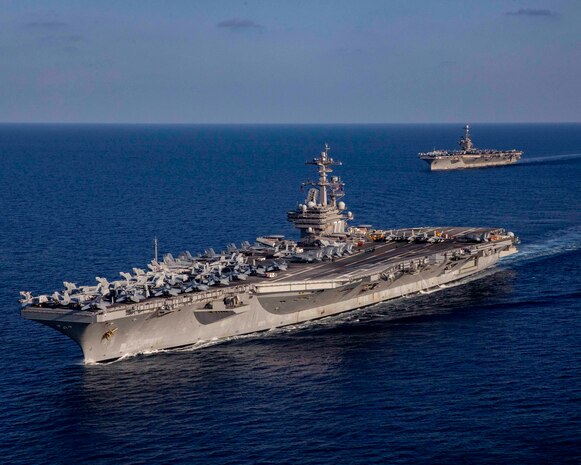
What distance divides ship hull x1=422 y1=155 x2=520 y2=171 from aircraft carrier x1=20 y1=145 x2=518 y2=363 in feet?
199

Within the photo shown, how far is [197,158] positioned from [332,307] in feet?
349

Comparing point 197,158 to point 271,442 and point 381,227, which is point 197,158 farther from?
point 271,442

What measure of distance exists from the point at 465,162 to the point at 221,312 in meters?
87.0

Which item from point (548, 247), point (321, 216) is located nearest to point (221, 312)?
point (321, 216)

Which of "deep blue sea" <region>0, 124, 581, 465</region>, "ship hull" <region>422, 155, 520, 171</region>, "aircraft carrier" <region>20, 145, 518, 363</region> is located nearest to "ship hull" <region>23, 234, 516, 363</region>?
"aircraft carrier" <region>20, 145, 518, 363</region>

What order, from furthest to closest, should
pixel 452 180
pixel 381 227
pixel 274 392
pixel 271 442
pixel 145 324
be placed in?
pixel 452 180
pixel 381 227
pixel 145 324
pixel 274 392
pixel 271 442

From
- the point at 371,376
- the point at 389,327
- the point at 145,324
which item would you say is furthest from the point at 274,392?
the point at 389,327

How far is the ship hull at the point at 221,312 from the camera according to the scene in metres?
33.1

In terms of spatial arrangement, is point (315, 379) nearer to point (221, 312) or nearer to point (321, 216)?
point (221, 312)

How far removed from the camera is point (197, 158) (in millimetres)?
145000

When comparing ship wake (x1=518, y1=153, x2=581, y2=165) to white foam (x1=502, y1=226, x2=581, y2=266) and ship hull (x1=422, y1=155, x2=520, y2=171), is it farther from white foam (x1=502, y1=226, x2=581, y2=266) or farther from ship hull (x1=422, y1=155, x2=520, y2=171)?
white foam (x1=502, y1=226, x2=581, y2=266)

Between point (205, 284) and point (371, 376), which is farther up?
point (205, 284)

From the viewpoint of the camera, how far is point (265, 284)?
37.2 m

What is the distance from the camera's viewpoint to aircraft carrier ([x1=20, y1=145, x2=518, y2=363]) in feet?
110
